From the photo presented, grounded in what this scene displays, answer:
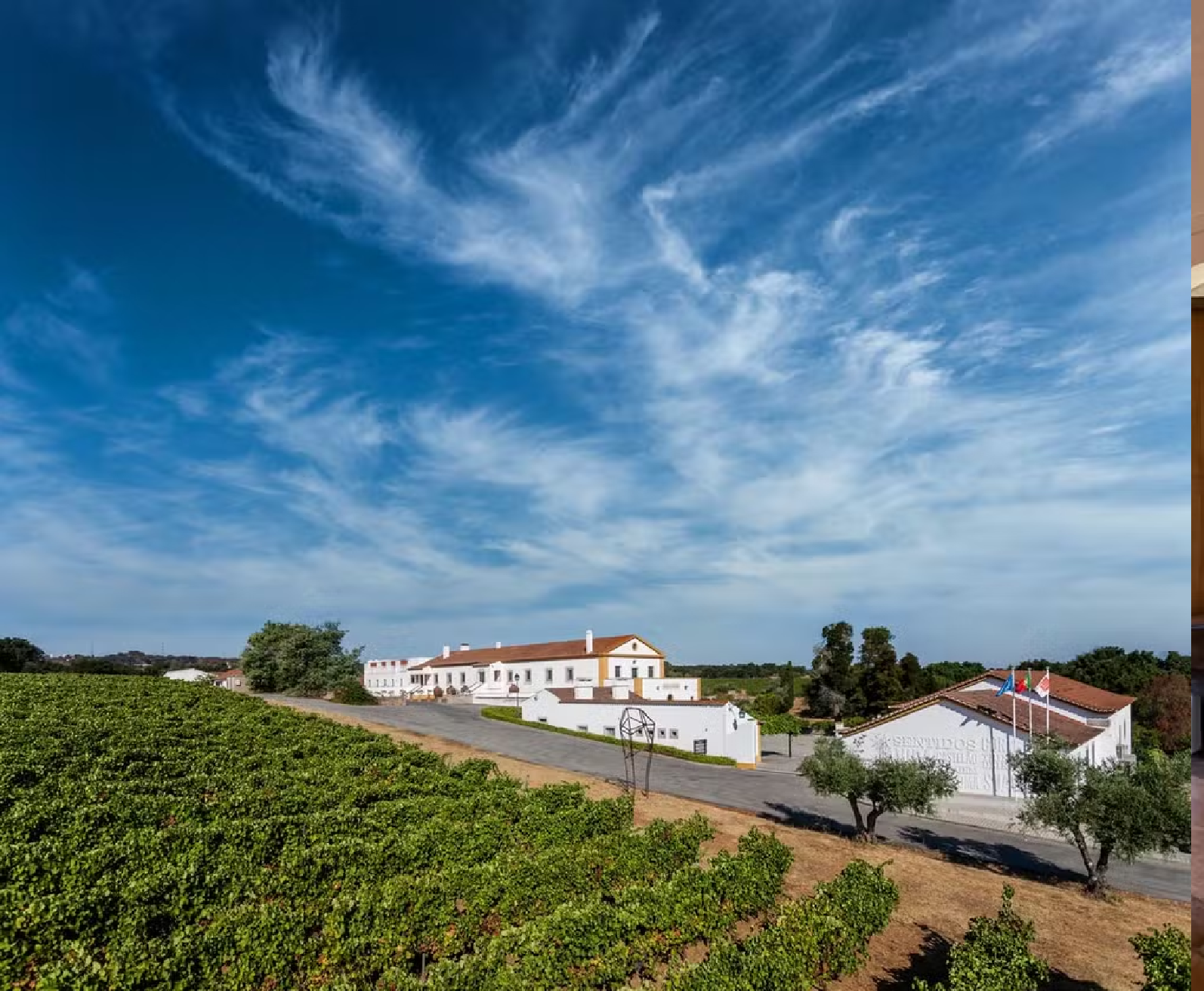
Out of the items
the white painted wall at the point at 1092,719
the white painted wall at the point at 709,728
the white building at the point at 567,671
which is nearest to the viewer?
the white painted wall at the point at 1092,719

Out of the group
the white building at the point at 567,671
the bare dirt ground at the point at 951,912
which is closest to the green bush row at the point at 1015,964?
the bare dirt ground at the point at 951,912

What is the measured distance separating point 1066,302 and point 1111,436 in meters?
3.42

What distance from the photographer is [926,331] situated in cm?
924

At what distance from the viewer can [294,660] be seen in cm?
2548

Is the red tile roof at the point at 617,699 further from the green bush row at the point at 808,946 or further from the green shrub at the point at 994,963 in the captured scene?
the green shrub at the point at 994,963

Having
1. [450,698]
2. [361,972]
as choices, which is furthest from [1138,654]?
[450,698]

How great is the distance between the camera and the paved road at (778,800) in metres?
7.82

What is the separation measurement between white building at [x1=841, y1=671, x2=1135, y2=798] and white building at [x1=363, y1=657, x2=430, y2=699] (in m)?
28.0

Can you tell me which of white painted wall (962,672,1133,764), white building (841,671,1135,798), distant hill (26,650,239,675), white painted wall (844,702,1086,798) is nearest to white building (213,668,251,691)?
distant hill (26,650,239,675)

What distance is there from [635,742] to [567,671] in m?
9.81

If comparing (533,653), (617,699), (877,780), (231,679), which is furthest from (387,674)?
(877,780)

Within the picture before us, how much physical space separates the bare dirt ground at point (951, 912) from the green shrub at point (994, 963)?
0.68 metres

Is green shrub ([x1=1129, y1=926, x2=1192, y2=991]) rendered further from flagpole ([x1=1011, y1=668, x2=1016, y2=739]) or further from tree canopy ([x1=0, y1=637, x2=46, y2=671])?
tree canopy ([x1=0, y1=637, x2=46, y2=671])

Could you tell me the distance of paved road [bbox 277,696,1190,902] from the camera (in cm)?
782
